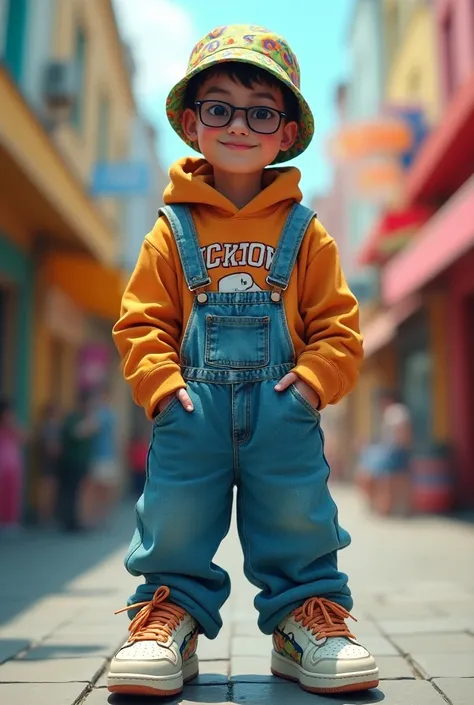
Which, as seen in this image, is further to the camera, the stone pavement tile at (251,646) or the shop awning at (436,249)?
the shop awning at (436,249)

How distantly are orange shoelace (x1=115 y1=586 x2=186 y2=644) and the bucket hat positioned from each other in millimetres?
1417

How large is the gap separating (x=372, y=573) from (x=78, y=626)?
2.16m

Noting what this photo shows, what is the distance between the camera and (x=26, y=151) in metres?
6.56

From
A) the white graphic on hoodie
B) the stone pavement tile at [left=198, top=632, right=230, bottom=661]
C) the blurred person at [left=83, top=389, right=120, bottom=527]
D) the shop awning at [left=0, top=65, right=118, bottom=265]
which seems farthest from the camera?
the blurred person at [left=83, top=389, right=120, bottom=527]

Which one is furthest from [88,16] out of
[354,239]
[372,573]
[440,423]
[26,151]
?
[354,239]

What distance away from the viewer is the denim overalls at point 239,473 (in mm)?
2037

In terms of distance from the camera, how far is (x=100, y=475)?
883cm

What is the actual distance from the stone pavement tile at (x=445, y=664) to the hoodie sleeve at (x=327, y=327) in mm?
845

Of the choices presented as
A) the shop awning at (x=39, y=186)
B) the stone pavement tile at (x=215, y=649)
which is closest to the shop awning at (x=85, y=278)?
the shop awning at (x=39, y=186)

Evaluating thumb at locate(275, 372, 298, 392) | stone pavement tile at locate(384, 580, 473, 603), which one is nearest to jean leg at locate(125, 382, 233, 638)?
A: thumb at locate(275, 372, 298, 392)

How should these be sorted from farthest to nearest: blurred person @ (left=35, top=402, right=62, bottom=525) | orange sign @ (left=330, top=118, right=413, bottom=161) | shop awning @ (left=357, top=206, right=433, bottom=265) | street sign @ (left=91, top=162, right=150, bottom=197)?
orange sign @ (left=330, top=118, right=413, bottom=161) → shop awning @ (left=357, top=206, right=433, bottom=265) → street sign @ (left=91, top=162, right=150, bottom=197) → blurred person @ (left=35, top=402, right=62, bottom=525)

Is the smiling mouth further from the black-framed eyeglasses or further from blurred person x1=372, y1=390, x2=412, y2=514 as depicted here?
blurred person x1=372, y1=390, x2=412, y2=514

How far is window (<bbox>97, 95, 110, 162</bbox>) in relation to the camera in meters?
13.5

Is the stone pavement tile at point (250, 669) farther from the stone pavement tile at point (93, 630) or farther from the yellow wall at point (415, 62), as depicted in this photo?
the yellow wall at point (415, 62)
